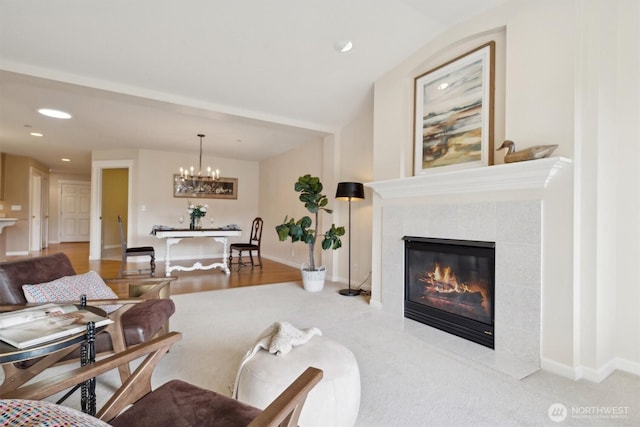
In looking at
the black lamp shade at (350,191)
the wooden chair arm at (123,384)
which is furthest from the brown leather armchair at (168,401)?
the black lamp shade at (350,191)

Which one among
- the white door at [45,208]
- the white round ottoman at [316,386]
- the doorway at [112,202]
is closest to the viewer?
the white round ottoman at [316,386]

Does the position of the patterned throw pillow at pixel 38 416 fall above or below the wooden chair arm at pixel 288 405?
above

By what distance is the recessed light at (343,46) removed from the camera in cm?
286

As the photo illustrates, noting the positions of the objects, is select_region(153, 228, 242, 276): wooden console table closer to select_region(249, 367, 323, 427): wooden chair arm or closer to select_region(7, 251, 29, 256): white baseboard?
select_region(249, 367, 323, 427): wooden chair arm

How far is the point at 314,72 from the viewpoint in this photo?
3.31m

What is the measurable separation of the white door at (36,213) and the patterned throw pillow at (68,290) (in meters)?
7.75

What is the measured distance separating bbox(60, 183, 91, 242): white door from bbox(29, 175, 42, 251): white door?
2132mm

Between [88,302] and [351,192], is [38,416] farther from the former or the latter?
[351,192]

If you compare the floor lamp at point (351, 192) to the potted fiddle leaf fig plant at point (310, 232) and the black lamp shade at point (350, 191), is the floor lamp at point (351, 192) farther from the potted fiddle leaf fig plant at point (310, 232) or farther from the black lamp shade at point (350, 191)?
the potted fiddle leaf fig plant at point (310, 232)

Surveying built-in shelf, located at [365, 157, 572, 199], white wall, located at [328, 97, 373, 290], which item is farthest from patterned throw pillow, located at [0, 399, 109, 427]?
white wall, located at [328, 97, 373, 290]

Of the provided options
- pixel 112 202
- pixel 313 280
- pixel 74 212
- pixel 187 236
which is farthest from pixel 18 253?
pixel 313 280

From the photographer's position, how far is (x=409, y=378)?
1906 mm

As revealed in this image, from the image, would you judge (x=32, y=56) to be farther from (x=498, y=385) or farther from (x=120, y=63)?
(x=498, y=385)

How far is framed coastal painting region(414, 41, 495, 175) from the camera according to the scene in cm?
248
